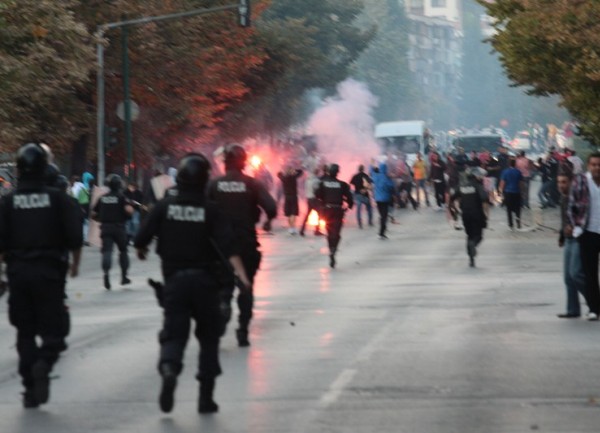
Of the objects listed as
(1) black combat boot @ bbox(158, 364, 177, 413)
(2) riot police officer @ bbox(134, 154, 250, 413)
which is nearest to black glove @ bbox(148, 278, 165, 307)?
(2) riot police officer @ bbox(134, 154, 250, 413)

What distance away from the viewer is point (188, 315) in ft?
33.8

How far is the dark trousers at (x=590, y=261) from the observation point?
16.2 meters

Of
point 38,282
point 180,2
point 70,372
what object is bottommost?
point 70,372

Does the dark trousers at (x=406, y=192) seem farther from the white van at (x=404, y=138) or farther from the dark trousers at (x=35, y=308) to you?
the dark trousers at (x=35, y=308)

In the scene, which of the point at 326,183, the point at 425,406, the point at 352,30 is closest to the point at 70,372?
the point at 425,406

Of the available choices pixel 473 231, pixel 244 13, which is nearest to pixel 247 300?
pixel 473 231

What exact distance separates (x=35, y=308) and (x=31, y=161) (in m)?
0.96

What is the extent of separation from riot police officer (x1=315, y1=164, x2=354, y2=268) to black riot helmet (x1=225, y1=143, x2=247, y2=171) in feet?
42.9

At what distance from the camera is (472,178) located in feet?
90.5

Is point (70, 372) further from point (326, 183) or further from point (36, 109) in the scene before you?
point (36, 109)

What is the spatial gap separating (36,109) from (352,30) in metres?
47.9

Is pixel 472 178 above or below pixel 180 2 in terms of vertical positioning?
below

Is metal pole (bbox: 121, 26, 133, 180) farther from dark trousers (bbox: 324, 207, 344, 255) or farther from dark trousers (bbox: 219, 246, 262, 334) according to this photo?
dark trousers (bbox: 219, 246, 262, 334)

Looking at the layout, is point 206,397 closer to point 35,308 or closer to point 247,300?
point 35,308
